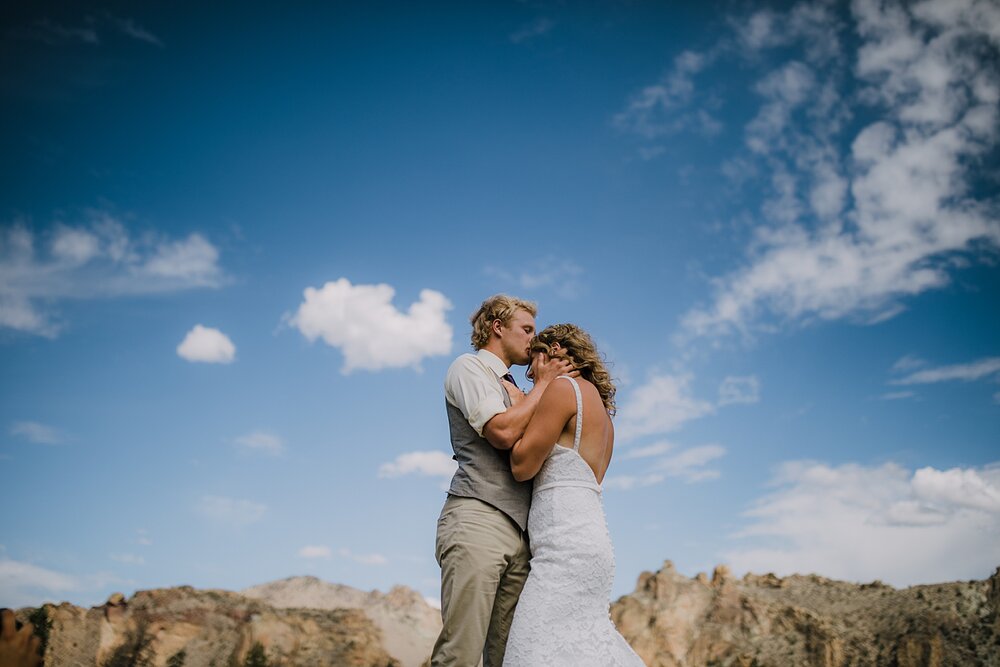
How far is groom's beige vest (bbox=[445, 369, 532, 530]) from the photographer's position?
213 inches

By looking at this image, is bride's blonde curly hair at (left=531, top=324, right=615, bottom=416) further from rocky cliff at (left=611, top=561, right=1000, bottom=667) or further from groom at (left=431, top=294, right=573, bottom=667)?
rocky cliff at (left=611, top=561, right=1000, bottom=667)

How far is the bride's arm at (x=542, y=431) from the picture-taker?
532 cm

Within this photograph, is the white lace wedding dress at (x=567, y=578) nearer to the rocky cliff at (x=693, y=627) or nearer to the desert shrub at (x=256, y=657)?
the rocky cliff at (x=693, y=627)

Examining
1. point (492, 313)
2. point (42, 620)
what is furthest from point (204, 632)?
point (492, 313)

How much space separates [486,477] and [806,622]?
82.4m

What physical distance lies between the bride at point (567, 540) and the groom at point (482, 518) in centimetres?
15

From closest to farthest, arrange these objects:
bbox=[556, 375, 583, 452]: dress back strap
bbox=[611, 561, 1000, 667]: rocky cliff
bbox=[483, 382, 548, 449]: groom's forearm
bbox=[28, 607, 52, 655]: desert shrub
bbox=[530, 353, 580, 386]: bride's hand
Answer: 1. bbox=[483, 382, 548, 449]: groom's forearm
2. bbox=[556, 375, 583, 452]: dress back strap
3. bbox=[530, 353, 580, 386]: bride's hand
4. bbox=[611, 561, 1000, 667]: rocky cliff
5. bbox=[28, 607, 52, 655]: desert shrub

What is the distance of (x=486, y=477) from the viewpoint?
216 inches

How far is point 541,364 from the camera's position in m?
6.02

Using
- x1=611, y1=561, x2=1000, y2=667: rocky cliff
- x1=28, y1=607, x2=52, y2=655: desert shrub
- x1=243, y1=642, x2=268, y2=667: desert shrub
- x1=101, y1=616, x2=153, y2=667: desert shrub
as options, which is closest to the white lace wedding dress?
x1=611, y1=561, x2=1000, y2=667: rocky cliff

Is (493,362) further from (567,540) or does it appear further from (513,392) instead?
(567,540)

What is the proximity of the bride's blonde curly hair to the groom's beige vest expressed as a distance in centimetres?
99

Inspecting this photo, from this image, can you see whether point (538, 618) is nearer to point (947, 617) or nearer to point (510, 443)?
point (510, 443)

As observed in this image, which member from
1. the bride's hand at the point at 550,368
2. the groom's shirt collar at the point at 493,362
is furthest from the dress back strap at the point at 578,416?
the groom's shirt collar at the point at 493,362
